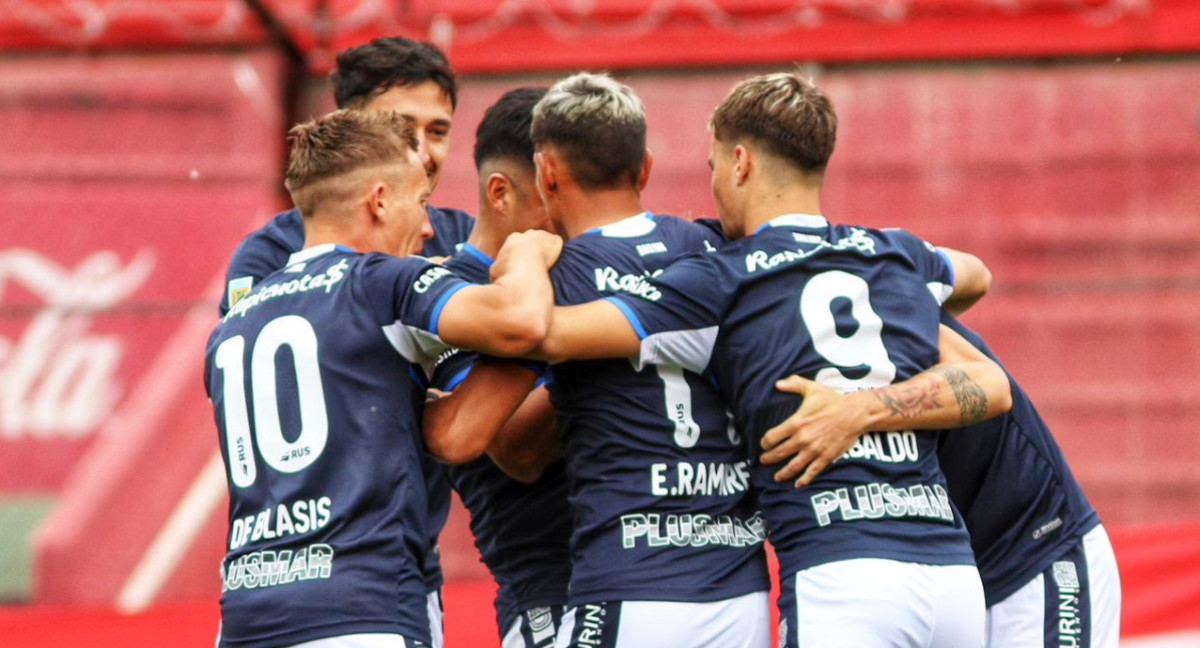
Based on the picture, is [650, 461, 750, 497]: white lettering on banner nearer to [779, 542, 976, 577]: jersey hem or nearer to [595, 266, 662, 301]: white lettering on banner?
[779, 542, 976, 577]: jersey hem

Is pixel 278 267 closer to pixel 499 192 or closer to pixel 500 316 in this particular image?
pixel 499 192

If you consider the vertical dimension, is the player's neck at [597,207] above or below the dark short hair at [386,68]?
below

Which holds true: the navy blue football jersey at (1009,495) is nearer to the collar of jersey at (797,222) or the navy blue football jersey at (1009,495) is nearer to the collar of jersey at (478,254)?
the collar of jersey at (797,222)

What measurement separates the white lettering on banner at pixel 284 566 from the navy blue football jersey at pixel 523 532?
1.04 m

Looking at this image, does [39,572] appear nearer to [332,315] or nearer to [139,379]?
[139,379]

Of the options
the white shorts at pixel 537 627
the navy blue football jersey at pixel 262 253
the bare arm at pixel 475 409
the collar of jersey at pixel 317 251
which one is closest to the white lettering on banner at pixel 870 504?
the bare arm at pixel 475 409

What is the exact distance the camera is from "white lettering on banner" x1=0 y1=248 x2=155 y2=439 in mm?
9609

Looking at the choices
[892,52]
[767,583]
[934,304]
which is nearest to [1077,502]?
[934,304]

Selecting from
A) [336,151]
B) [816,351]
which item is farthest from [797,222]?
[336,151]

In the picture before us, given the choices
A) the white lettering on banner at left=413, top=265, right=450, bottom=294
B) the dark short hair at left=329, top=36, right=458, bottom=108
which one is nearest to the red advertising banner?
the dark short hair at left=329, top=36, right=458, bottom=108

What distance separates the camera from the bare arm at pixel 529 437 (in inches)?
161

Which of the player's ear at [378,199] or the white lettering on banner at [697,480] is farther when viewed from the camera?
the player's ear at [378,199]

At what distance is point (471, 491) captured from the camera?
4.66 metres

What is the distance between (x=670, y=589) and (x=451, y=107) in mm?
2229
